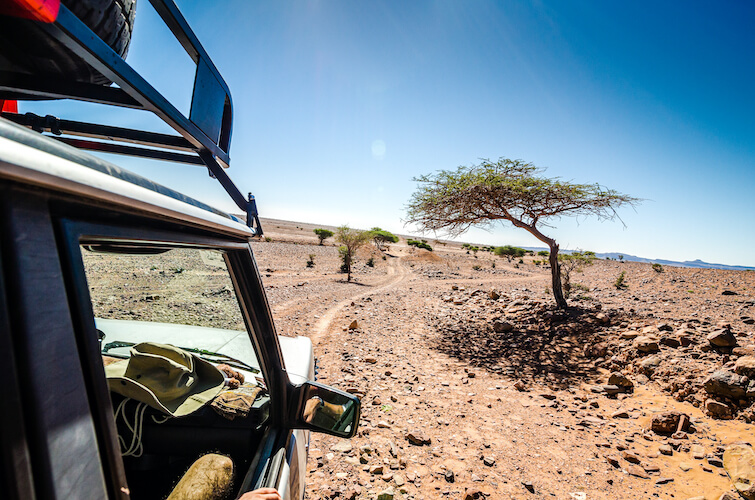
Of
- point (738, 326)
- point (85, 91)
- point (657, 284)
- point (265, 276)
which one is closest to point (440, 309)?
point (738, 326)

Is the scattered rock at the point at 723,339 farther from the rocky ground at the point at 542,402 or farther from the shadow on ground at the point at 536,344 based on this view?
the shadow on ground at the point at 536,344

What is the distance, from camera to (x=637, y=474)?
317 cm

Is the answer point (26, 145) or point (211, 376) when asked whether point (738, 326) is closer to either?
point (211, 376)

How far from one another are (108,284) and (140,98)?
1.38 m

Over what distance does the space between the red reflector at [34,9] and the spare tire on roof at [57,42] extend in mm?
302

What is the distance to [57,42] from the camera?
98cm

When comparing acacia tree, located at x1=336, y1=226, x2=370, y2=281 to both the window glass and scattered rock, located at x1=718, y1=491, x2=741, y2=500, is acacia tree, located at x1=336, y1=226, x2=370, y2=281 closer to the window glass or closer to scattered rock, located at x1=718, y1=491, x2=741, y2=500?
scattered rock, located at x1=718, y1=491, x2=741, y2=500

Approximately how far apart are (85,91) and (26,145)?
81cm

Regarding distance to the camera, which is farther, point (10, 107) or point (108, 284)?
point (108, 284)

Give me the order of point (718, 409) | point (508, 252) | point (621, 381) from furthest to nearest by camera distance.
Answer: point (508, 252)
point (621, 381)
point (718, 409)

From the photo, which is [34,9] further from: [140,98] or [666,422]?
[666,422]

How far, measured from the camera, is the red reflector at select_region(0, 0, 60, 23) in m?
0.54

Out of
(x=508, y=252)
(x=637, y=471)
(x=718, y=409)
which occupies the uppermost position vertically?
(x=508, y=252)

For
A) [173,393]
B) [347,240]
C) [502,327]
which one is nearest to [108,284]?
[173,393]
